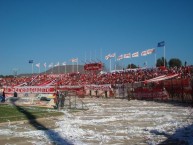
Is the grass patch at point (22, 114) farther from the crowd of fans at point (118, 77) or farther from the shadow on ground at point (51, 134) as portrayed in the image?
the crowd of fans at point (118, 77)

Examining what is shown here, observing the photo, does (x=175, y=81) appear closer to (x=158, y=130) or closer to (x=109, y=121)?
(x=109, y=121)

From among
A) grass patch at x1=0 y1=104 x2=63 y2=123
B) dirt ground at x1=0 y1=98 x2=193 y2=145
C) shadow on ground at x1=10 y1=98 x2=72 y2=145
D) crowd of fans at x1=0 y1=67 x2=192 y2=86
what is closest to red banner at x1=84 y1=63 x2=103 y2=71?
crowd of fans at x1=0 y1=67 x2=192 y2=86

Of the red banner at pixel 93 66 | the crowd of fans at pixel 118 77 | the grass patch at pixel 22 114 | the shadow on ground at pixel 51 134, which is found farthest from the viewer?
the red banner at pixel 93 66

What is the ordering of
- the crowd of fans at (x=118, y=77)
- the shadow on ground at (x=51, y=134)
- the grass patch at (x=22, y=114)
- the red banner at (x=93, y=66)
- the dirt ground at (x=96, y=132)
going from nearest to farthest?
1. the shadow on ground at (x=51, y=134)
2. the dirt ground at (x=96, y=132)
3. the grass patch at (x=22, y=114)
4. the crowd of fans at (x=118, y=77)
5. the red banner at (x=93, y=66)

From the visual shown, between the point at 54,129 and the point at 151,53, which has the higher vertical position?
the point at 151,53

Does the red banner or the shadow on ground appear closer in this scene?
the shadow on ground

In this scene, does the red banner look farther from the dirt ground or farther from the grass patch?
the dirt ground

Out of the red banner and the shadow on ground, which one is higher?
the red banner

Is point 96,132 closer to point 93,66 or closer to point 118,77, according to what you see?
point 118,77

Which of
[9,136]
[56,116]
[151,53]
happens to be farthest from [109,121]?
[151,53]

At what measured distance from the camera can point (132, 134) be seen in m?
14.5

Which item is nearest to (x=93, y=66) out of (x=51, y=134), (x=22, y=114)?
(x=22, y=114)

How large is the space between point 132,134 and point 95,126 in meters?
2.98

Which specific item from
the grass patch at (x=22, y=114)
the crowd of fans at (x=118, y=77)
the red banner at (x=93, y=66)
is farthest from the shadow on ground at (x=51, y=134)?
the red banner at (x=93, y=66)
